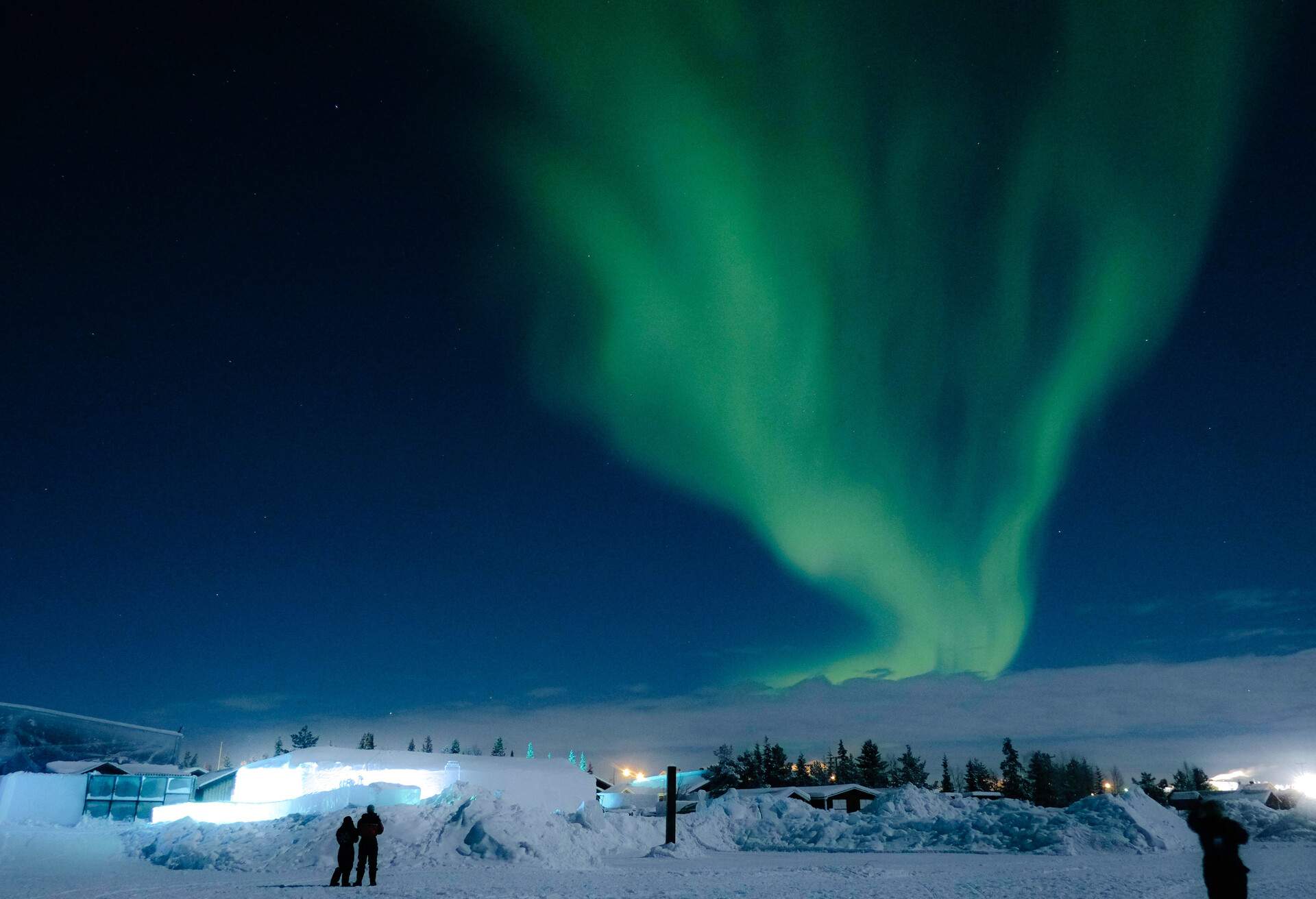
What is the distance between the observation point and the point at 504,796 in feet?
178

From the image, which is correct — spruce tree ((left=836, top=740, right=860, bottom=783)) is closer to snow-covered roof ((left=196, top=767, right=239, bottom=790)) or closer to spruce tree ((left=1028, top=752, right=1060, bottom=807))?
spruce tree ((left=1028, top=752, right=1060, bottom=807))

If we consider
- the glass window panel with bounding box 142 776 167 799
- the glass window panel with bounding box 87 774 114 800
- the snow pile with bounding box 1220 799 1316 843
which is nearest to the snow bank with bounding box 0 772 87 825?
the glass window panel with bounding box 87 774 114 800

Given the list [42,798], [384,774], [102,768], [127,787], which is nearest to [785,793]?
[384,774]

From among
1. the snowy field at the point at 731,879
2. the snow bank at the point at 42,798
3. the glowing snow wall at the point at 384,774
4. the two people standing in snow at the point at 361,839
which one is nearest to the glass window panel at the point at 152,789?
the snow bank at the point at 42,798

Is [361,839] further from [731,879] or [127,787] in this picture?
[127,787]

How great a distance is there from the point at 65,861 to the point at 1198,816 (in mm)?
33045

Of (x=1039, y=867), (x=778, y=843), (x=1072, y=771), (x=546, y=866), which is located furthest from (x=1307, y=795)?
(x=1072, y=771)

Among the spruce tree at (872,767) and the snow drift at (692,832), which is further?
the spruce tree at (872,767)

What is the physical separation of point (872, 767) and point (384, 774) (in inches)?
3639

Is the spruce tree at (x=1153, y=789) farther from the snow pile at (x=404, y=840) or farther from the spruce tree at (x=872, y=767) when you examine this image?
the snow pile at (x=404, y=840)

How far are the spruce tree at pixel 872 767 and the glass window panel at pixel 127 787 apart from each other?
317 ft

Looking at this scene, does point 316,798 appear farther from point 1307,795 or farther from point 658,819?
point 1307,795

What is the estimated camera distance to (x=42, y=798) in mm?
48125

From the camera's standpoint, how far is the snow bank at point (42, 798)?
47031 millimetres
